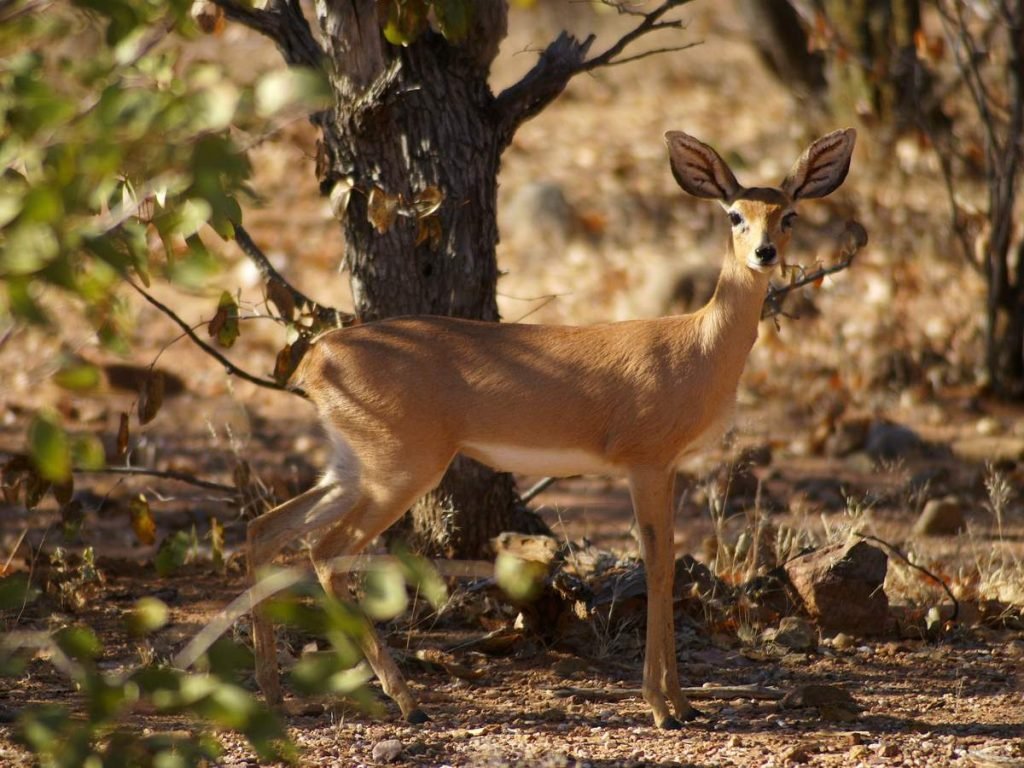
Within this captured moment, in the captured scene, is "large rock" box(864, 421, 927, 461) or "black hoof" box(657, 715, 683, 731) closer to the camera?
"black hoof" box(657, 715, 683, 731)

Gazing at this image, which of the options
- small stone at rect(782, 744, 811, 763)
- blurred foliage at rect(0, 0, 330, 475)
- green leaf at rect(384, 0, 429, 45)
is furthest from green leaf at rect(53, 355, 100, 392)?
green leaf at rect(384, 0, 429, 45)

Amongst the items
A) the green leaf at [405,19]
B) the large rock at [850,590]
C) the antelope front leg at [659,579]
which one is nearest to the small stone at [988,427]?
the large rock at [850,590]

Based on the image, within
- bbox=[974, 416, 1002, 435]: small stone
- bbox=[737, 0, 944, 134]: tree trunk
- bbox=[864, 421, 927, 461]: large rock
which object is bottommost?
bbox=[864, 421, 927, 461]: large rock

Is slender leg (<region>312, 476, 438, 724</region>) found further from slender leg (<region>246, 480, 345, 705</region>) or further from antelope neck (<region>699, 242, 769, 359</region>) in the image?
antelope neck (<region>699, 242, 769, 359</region>)

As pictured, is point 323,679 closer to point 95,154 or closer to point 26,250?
point 26,250

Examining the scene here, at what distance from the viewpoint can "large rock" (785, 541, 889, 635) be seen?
6211 millimetres

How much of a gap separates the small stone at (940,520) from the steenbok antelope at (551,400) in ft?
9.92

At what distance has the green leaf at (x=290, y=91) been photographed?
2.40 m

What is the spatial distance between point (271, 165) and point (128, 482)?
602 centimetres

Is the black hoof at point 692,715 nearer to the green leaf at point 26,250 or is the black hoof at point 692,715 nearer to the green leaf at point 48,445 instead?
the green leaf at point 48,445

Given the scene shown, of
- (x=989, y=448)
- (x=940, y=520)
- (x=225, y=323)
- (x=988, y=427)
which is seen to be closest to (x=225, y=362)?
(x=225, y=323)

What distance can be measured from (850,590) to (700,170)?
200 cm

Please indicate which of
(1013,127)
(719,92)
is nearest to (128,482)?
(1013,127)

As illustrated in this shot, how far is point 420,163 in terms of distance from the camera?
6387 millimetres
